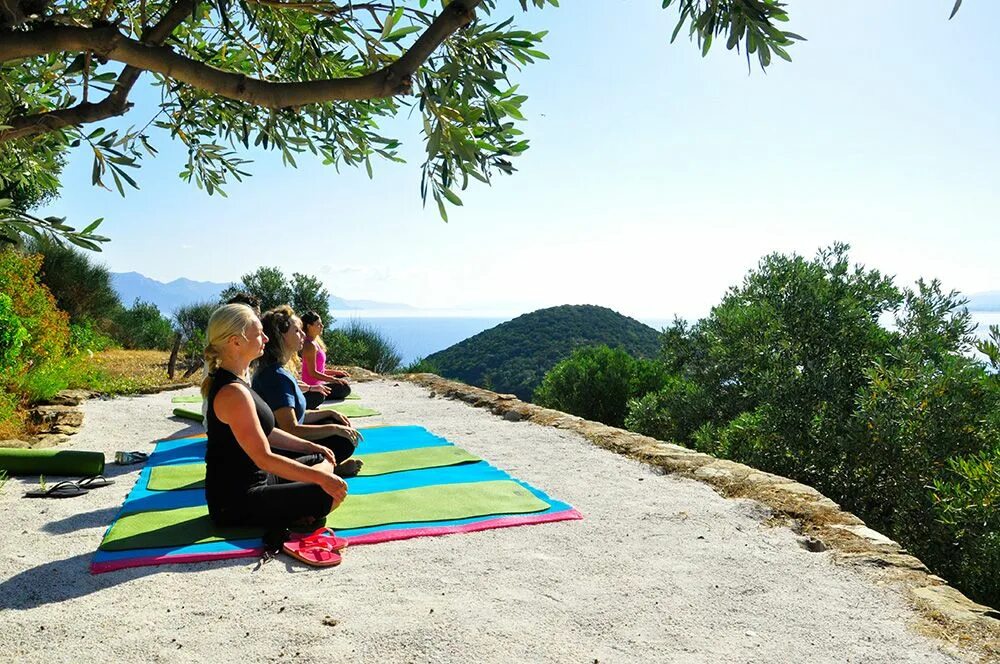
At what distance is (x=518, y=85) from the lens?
2902 mm

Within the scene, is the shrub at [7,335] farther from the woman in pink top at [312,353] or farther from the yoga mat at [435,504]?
the yoga mat at [435,504]

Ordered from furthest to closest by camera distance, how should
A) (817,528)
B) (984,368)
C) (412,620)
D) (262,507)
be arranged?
(984,368)
(817,528)
(262,507)
(412,620)

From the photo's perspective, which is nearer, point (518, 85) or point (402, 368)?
point (518, 85)

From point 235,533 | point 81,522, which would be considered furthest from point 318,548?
point 81,522

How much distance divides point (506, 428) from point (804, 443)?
3003mm

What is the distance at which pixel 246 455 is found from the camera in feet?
11.2

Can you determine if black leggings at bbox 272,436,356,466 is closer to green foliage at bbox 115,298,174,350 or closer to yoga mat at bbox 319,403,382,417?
yoga mat at bbox 319,403,382,417

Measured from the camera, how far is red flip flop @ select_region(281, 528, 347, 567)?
10.5 ft

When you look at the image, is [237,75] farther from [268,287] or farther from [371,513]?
[268,287]

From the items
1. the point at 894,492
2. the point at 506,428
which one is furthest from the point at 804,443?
the point at 506,428

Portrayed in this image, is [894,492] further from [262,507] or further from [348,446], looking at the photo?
[262,507]

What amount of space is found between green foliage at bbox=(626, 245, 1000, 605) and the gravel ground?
2.07 meters

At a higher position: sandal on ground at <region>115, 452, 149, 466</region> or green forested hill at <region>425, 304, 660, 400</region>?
green forested hill at <region>425, 304, 660, 400</region>

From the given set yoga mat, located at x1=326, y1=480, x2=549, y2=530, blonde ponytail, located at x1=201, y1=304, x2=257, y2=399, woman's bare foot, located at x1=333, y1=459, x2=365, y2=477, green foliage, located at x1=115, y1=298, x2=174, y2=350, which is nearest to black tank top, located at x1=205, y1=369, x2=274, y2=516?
blonde ponytail, located at x1=201, y1=304, x2=257, y2=399
